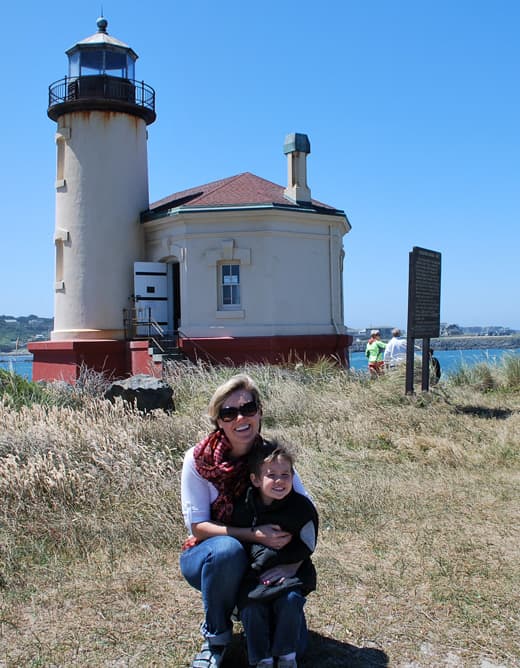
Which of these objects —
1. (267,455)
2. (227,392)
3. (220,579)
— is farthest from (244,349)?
(220,579)

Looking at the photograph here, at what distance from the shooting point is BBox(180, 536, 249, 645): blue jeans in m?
3.78

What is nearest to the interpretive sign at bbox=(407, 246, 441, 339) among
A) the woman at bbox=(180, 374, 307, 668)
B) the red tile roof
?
the red tile roof

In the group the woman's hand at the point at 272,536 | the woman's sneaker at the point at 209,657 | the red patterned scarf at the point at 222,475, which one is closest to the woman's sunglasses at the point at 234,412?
the red patterned scarf at the point at 222,475

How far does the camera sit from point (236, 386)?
4.14 m

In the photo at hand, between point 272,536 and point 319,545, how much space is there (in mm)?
2124

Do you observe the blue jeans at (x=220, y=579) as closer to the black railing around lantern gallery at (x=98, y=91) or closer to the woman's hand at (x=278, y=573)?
the woman's hand at (x=278, y=573)

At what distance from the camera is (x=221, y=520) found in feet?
13.3

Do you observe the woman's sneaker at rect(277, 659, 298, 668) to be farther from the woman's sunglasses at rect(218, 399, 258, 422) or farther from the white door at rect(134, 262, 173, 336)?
the white door at rect(134, 262, 173, 336)

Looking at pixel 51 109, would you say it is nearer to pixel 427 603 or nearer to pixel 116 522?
pixel 116 522

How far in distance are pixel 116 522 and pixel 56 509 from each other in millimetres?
564

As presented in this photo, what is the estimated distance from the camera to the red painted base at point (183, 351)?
63.7ft

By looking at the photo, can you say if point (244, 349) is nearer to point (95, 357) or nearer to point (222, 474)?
point (95, 357)

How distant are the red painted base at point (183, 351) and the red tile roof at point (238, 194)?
3758 millimetres

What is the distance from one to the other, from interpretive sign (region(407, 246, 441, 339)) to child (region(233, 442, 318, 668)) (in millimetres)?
10049
